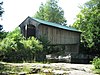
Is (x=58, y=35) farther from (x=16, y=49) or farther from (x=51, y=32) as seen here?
(x=16, y=49)

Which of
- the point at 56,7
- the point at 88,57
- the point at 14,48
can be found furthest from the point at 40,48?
the point at 56,7

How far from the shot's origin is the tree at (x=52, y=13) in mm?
70688

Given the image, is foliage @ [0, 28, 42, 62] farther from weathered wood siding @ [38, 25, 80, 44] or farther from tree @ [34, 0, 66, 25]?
tree @ [34, 0, 66, 25]

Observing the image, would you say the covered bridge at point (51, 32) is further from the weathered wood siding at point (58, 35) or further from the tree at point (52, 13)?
the tree at point (52, 13)

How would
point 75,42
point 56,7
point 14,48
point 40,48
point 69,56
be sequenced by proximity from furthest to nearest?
point 56,7 → point 75,42 → point 69,56 → point 40,48 → point 14,48

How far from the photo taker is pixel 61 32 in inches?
1610

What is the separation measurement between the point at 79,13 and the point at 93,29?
14.8 meters

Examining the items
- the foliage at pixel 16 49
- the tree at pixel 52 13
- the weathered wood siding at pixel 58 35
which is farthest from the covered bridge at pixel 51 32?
the tree at pixel 52 13

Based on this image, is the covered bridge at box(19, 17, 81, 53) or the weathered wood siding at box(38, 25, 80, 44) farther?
the weathered wood siding at box(38, 25, 80, 44)

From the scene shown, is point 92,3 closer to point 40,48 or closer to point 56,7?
point 40,48

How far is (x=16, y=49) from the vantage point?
90.1 ft

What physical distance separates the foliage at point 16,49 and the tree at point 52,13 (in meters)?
40.8

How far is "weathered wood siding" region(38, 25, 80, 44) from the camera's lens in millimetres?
37906

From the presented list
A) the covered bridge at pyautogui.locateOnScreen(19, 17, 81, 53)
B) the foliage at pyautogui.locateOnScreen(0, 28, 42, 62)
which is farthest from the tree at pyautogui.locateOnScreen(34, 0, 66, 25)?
the foliage at pyautogui.locateOnScreen(0, 28, 42, 62)
